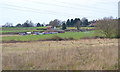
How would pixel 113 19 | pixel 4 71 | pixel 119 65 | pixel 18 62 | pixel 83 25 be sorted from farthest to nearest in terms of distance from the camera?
pixel 83 25 → pixel 113 19 → pixel 18 62 → pixel 119 65 → pixel 4 71

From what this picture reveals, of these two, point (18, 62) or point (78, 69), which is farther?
point (18, 62)

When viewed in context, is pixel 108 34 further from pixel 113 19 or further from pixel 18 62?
pixel 18 62

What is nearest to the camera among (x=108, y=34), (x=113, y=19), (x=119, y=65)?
(x=119, y=65)

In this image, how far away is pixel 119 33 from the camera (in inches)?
1411

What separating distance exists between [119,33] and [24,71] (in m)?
33.6

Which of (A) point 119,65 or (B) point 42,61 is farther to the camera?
(B) point 42,61

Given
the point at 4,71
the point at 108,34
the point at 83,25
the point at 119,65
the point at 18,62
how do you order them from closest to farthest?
the point at 4,71
the point at 119,65
the point at 18,62
the point at 108,34
the point at 83,25

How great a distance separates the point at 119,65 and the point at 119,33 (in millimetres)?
31100

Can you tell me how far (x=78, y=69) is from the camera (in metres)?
6.50

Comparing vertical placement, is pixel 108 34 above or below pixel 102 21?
below

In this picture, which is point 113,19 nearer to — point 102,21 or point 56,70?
point 102,21

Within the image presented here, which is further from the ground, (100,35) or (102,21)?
(102,21)

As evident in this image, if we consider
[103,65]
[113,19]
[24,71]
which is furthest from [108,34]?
[24,71]

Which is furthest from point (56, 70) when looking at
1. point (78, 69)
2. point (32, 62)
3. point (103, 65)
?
point (103, 65)
